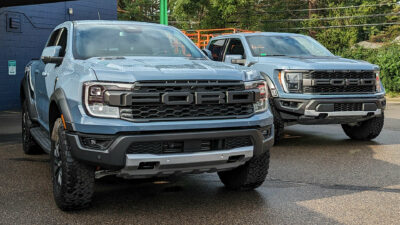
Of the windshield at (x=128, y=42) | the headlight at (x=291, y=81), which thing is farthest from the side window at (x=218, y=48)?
the windshield at (x=128, y=42)

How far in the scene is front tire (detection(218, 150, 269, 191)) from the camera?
17.4 ft

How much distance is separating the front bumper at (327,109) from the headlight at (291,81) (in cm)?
18

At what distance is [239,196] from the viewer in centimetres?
543

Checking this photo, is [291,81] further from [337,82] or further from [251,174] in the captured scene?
[251,174]

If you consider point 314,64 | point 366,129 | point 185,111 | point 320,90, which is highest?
point 314,64

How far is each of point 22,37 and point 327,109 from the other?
1220cm

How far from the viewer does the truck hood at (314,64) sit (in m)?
8.25

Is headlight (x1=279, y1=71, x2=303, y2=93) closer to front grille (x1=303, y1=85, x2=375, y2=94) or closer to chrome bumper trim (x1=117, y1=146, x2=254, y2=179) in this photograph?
front grille (x1=303, y1=85, x2=375, y2=94)

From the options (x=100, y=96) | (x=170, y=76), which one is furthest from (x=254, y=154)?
(x=100, y=96)

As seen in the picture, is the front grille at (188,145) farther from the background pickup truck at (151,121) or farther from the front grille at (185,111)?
the front grille at (185,111)

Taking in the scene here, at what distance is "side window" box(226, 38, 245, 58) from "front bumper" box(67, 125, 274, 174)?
534 cm

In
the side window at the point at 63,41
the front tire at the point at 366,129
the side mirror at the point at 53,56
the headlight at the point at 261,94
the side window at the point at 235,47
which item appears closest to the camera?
the headlight at the point at 261,94

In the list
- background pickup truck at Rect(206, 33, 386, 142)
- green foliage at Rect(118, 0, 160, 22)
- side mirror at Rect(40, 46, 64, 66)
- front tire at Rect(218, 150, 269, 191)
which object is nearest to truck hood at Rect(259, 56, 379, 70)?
background pickup truck at Rect(206, 33, 386, 142)

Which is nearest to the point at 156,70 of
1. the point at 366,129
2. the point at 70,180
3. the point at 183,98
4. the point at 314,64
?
the point at 183,98
